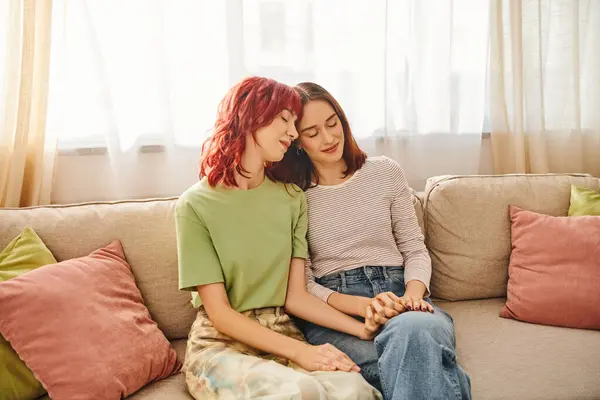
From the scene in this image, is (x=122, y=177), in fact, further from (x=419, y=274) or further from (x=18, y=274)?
Result: (x=419, y=274)

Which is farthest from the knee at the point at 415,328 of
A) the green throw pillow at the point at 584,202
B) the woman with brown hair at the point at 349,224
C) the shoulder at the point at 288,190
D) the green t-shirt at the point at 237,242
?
the green throw pillow at the point at 584,202

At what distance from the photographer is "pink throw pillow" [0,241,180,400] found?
1.33m

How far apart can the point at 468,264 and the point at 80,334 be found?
4.10ft

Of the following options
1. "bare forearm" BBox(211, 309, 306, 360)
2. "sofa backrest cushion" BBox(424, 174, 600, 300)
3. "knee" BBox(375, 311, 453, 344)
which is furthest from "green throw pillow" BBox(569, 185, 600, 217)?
"bare forearm" BBox(211, 309, 306, 360)

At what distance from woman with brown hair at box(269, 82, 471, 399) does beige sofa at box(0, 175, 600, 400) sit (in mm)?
204

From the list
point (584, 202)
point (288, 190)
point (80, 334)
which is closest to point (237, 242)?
point (288, 190)

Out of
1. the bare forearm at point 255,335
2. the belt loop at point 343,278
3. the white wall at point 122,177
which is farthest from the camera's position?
the white wall at point 122,177

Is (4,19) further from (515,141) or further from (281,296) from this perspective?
(515,141)

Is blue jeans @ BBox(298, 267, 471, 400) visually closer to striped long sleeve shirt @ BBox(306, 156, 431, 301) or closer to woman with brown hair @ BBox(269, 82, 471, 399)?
woman with brown hair @ BBox(269, 82, 471, 399)

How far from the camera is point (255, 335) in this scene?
1443 mm

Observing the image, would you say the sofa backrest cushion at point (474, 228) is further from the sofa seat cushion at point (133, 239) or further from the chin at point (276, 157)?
the sofa seat cushion at point (133, 239)

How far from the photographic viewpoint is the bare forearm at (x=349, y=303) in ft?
5.10

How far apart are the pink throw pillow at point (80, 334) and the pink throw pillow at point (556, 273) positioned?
110 cm

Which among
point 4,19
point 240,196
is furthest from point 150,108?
point 240,196
